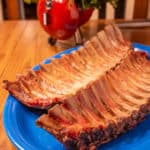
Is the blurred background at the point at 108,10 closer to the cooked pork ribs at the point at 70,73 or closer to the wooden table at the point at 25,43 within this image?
the wooden table at the point at 25,43

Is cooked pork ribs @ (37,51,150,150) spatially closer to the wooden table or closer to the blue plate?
the blue plate

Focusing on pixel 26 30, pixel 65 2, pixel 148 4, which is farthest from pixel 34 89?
pixel 148 4

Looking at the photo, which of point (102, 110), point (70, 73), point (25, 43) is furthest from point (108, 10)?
point (102, 110)

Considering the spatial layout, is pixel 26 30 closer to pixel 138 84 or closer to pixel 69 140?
pixel 138 84

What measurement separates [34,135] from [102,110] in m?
0.18

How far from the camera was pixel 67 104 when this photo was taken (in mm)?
700

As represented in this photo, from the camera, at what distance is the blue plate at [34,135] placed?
28.2 inches

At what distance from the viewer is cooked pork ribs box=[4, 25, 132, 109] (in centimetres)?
83

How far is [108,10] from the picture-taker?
2.10m

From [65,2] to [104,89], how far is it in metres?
0.54

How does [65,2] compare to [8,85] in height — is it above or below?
above

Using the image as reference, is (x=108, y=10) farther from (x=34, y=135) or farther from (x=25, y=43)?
(x=34, y=135)

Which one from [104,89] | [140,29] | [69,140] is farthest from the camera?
[140,29]

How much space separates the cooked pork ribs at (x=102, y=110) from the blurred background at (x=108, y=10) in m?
1.13
